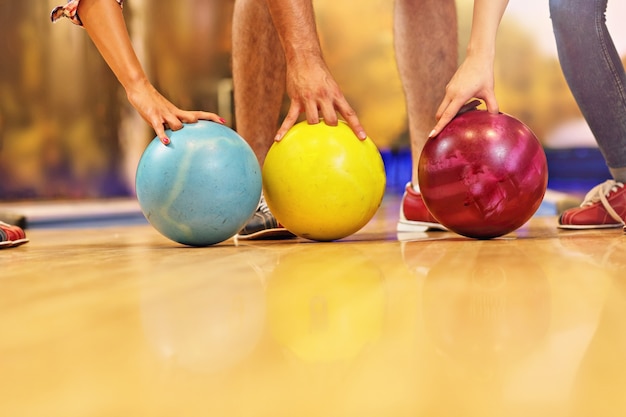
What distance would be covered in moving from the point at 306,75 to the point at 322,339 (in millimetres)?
1299

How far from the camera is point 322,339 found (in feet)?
2.38

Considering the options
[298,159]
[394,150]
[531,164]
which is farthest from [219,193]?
[394,150]

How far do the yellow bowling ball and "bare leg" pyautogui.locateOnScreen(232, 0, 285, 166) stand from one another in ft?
Answer: 1.65

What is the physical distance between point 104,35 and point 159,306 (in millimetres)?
1257

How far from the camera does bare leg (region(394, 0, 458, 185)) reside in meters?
2.40

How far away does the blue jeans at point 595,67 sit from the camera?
2064 mm

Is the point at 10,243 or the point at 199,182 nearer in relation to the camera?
the point at 199,182

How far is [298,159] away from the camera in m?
1.80

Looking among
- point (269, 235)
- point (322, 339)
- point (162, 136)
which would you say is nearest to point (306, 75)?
point (162, 136)

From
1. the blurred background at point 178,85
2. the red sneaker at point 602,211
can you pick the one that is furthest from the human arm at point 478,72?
the blurred background at point 178,85

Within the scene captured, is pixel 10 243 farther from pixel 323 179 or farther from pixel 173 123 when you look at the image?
pixel 323 179

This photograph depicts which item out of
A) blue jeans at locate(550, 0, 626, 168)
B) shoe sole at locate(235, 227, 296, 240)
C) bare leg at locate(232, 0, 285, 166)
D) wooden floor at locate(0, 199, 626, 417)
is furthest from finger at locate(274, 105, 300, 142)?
blue jeans at locate(550, 0, 626, 168)

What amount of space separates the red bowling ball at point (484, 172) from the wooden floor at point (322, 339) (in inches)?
12.9

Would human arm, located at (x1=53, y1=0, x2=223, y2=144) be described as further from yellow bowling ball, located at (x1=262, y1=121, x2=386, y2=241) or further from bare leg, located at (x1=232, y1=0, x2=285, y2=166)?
bare leg, located at (x1=232, y1=0, x2=285, y2=166)
